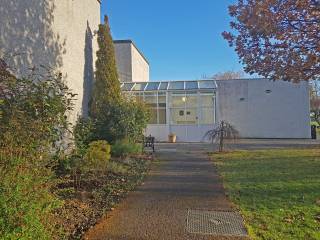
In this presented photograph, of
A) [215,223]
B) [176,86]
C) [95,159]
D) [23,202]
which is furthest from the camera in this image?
[176,86]

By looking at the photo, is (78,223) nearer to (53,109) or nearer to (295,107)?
(53,109)

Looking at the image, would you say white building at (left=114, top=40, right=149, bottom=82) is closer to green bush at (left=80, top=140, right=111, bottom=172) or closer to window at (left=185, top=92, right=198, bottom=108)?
window at (left=185, top=92, right=198, bottom=108)

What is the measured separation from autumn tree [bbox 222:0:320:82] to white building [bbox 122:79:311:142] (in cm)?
1074

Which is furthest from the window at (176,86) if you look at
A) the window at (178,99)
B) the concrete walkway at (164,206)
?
the concrete walkway at (164,206)

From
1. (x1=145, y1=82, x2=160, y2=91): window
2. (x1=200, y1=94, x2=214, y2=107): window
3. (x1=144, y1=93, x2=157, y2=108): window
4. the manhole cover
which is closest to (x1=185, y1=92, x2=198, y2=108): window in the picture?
(x1=200, y1=94, x2=214, y2=107): window

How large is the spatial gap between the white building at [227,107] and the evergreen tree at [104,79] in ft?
22.8

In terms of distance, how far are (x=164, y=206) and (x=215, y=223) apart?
3.89ft

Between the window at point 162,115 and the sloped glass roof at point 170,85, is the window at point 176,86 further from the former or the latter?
the window at point 162,115

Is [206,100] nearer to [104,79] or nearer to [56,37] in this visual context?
[104,79]

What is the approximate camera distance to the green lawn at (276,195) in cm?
495

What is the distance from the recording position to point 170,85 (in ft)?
78.2

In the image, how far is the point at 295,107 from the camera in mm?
25656

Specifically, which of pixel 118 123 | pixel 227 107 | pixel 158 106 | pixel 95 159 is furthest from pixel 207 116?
pixel 95 159

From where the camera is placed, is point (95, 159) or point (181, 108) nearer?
point (95, 159)
